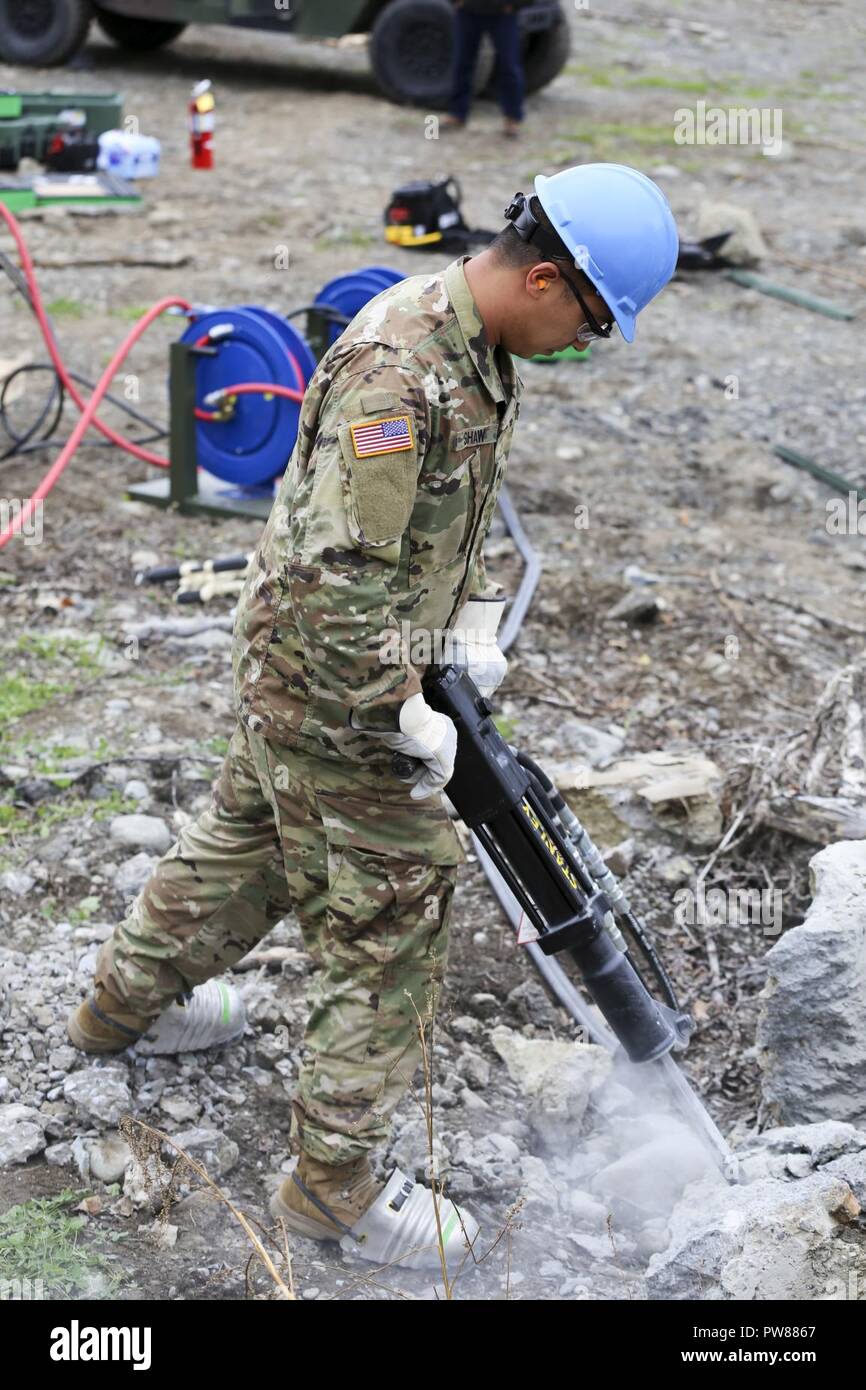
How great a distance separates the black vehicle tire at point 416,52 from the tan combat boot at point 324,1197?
35.0 feet

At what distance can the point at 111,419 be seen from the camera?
6.39m

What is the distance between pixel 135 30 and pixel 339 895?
1207 cm

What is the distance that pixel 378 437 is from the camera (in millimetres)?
2090

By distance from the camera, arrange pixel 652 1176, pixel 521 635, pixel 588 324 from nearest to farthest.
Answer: pixel 588 324 → pixel 652 1176 → pixel 521 635

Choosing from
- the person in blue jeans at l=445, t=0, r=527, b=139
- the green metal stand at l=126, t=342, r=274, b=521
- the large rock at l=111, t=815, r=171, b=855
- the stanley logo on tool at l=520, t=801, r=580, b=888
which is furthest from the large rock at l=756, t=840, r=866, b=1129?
the person in blue jeans at l=445, t=0, r=527, b=139

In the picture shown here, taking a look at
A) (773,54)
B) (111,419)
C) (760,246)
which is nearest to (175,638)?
(111,419)

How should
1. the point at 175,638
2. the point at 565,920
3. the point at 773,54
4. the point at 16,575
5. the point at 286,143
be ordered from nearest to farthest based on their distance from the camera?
the point at 565,920
the point at 175,638
the point at 16,575
the point at 286,143
the point at 773,54

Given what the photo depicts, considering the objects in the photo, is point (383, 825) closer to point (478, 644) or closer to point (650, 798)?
point (478, 644)

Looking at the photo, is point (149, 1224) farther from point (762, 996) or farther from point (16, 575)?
point (16, 575)

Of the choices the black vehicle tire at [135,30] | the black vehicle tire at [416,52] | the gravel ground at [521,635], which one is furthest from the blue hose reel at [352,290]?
the black vehicle tire at [135,30]

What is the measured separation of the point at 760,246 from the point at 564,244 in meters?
7.60

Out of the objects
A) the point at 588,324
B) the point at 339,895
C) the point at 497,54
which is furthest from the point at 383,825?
the point at 497,54

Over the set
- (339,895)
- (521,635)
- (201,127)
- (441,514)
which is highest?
(441,514)

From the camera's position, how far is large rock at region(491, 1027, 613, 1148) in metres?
2.89
